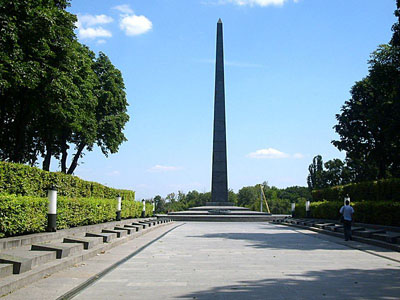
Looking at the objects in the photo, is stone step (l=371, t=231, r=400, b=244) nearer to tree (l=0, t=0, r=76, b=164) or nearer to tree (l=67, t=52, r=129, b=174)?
tree (l=0, t=0, r=76, b=164)

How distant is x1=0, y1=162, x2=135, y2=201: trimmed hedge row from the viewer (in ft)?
45.3

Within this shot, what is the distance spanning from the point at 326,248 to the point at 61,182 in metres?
11.0

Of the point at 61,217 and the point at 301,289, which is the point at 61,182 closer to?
the point at 61,217

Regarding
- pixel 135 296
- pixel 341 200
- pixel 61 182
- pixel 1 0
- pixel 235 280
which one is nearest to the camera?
pixel 135 296

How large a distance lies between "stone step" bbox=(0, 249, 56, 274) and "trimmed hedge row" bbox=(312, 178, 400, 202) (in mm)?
18431

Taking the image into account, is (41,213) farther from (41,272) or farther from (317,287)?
(317,287)

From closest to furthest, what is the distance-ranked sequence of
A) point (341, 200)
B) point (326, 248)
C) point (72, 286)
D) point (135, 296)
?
point (135, 296)
point (72, 286)
point (326, 248)
point (341, 200)

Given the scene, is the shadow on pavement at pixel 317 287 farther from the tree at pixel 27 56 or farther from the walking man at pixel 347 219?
the tree at pixel 27 56

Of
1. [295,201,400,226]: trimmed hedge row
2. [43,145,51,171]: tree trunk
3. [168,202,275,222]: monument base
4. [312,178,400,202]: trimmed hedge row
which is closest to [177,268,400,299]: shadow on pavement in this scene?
[295,201,400,226]: trimmed hedge row

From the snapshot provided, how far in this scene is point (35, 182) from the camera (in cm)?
1572

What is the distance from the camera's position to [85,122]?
34000 millimetres

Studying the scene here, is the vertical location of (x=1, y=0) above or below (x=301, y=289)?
above

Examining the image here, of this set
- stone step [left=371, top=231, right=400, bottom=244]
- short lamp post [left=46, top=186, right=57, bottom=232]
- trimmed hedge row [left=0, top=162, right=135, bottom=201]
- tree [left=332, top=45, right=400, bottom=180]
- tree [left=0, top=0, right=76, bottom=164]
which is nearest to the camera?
trimmed hedge row [left=0, top=162, right=135, bottom=201]

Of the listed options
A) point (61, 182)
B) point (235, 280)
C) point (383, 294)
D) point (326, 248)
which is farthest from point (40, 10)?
point (383, 294)
